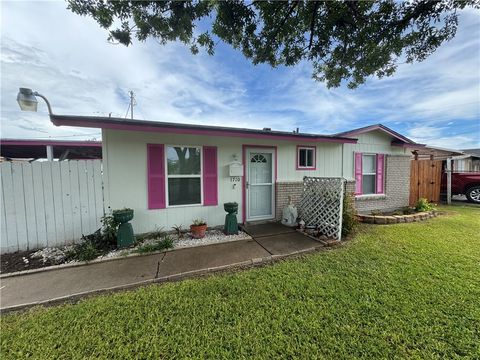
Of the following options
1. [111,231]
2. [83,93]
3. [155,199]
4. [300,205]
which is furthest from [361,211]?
[83,93]

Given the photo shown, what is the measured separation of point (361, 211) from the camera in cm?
717

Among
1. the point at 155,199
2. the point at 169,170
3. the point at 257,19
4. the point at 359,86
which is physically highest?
the point at 257,19

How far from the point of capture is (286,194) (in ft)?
20.1

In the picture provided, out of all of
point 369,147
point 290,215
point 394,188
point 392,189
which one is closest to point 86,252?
point 290,215

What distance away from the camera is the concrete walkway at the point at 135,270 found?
106 inches

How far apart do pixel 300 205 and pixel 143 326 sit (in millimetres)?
4934

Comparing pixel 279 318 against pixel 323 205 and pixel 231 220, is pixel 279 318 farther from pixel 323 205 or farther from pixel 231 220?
pixel 323 205

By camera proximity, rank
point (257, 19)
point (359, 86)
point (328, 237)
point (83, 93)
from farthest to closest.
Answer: point (83, 93)
point (359, 86)
point (328, 237)
point (257, 19)

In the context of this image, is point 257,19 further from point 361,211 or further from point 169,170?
point 361,211

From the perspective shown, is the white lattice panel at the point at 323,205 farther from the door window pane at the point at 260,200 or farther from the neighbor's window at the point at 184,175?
the neighbor's window at the point at 184,175

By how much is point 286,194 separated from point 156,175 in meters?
3.94

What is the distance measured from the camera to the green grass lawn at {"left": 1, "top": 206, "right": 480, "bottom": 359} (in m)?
1.81

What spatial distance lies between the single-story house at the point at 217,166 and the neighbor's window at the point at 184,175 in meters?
0.02

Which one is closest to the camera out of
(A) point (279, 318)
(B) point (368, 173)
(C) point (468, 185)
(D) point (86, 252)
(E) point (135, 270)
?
(A) point (279, 318)
